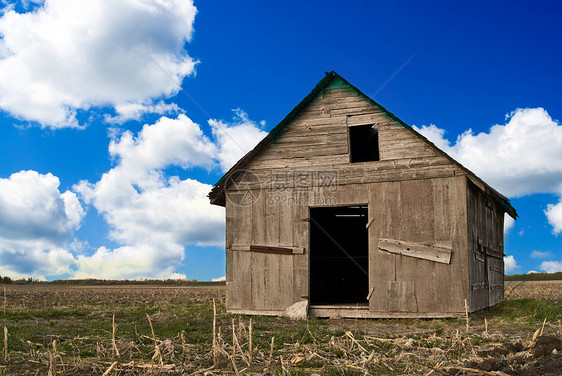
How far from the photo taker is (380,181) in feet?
44.3

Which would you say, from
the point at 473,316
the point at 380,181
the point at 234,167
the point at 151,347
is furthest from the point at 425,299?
the point at 151,347

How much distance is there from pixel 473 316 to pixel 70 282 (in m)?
60.5

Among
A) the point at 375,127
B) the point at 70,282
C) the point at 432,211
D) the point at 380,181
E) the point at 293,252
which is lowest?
the point at 70,282

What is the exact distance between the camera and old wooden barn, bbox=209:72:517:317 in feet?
42.4

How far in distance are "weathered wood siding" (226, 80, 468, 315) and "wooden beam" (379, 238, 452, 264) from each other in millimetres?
138

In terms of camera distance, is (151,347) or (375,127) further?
(375,127)

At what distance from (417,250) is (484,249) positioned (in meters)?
3.50

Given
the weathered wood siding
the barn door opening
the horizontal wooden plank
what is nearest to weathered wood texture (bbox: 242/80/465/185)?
the weathered wood siding

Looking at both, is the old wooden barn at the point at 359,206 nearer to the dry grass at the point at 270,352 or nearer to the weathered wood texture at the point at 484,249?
the weathered wood texture at the point at 484,249

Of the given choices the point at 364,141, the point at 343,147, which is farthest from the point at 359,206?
the point at 364,141

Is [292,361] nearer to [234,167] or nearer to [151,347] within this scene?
[151,347]

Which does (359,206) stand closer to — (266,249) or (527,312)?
(266,249)

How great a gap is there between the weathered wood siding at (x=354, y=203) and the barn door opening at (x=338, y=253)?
403cm

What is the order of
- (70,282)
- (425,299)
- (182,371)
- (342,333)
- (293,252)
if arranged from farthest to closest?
(70,282) < (293,252) < (425,299) < (342,333) < (182,371)
